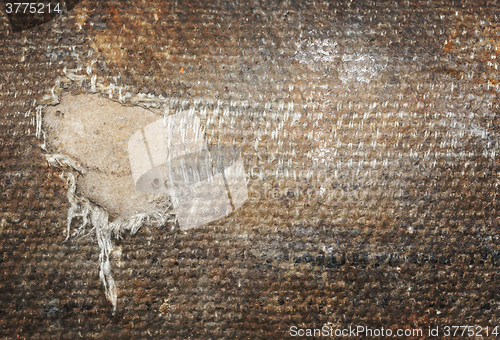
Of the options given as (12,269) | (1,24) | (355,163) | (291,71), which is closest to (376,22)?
(291,71)

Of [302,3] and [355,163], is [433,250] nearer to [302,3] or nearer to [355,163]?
[355,163]

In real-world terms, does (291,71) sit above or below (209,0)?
below

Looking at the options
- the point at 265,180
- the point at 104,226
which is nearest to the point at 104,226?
the point at 104,226

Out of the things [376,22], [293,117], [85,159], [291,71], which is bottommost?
[85,159]
